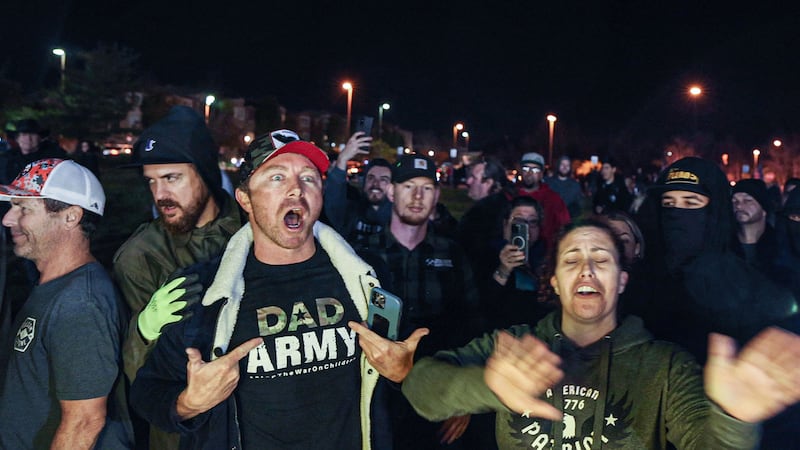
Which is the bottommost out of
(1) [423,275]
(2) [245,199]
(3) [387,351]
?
(3) [387,351]

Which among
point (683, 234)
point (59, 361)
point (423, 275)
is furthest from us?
point (423, 275)

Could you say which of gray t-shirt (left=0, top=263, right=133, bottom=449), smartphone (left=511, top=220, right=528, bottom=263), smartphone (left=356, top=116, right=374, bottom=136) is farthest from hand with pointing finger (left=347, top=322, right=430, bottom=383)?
smartphone (left=356, top=116, right=374, bottom=136)

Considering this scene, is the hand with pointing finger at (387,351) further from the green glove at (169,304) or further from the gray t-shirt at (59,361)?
the gray t-shirt at (59,361)

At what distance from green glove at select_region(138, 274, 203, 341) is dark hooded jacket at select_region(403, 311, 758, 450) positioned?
3.31 ft

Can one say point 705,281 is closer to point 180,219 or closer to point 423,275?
point 423,275

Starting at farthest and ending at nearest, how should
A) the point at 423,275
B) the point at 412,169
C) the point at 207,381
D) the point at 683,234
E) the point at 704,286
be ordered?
1. the point at 412,169
2. the point at 423,275
3. the point at 683,234
4. the point at 704,286
5. the point at 207,381

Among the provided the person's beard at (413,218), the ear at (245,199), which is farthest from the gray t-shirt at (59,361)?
the person's beard at (413,218)

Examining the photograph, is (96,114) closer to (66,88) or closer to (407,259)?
(66,88)

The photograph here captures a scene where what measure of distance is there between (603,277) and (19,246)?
2.75m

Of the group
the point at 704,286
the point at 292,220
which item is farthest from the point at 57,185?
the point at 704,286

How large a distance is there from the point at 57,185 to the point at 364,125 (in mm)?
3596

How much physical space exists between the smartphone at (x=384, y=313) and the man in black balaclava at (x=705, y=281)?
193cm

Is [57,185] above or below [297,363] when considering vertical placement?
above

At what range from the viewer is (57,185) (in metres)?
3.07
